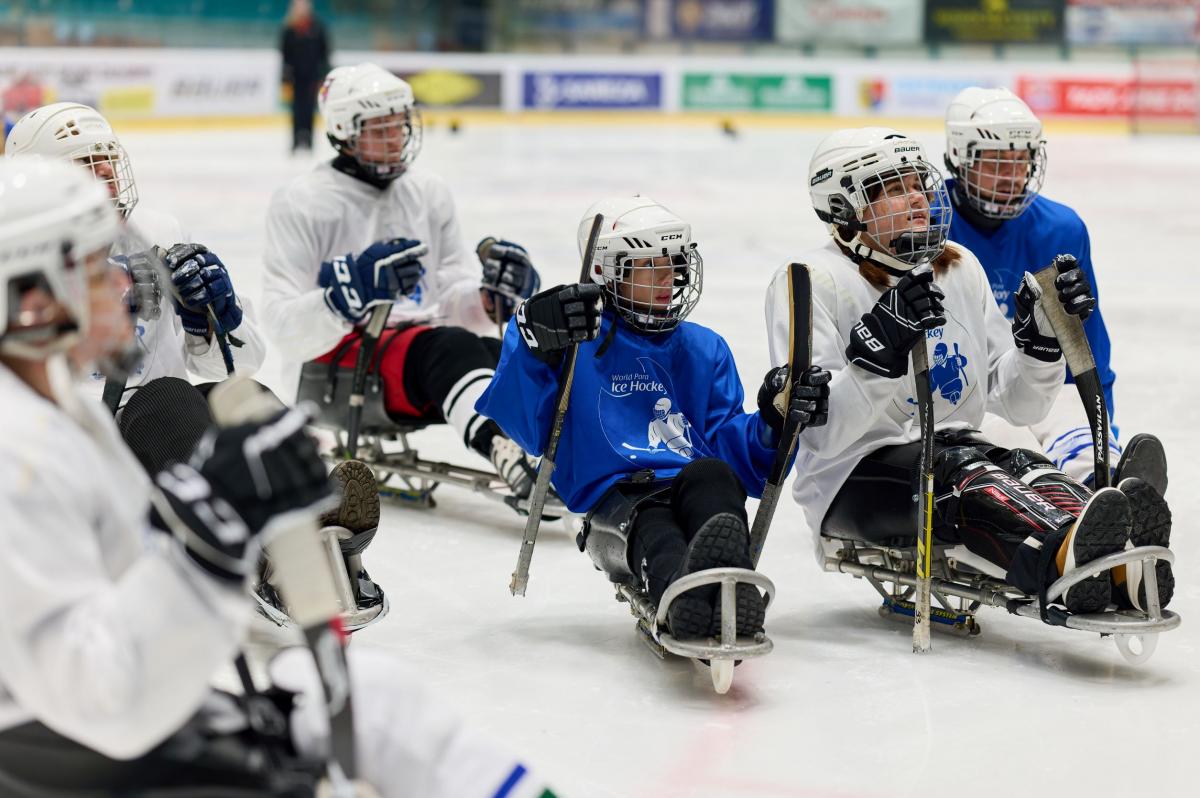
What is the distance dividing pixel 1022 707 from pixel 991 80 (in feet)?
49.8

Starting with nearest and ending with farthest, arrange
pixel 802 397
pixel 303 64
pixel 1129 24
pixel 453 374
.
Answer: pixel 802 397 → pixel 453 374 → pixel 303 64 → pixel 1129 24

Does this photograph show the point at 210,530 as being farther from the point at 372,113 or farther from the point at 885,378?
the point at 372,113

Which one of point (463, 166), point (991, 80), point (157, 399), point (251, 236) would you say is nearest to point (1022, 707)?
point (157, 399)

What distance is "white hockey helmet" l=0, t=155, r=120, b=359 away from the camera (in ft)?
4.87

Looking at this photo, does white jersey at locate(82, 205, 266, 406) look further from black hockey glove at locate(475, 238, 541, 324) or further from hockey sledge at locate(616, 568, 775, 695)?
hockey sledge at locate(616, 568, 775, 695)

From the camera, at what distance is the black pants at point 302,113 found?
13.1m

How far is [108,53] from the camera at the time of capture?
14680 millimetres

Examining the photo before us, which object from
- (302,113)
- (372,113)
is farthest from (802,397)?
(302,113)

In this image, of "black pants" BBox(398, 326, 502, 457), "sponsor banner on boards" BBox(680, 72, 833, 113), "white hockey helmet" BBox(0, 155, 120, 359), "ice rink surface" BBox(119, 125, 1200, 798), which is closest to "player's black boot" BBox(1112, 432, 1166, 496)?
"ice rink surface" BBox(119, 125, 1200, 798)

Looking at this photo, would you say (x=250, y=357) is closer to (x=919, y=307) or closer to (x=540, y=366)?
(x=540, y=366)

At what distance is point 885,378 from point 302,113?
10.8 metres

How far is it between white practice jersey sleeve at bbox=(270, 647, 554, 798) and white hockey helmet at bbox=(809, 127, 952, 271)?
1.69 meters

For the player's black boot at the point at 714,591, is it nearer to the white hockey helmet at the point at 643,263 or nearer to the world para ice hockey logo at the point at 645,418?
the world para ice hockey logo at the point at 645,418

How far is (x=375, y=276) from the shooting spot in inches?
153
